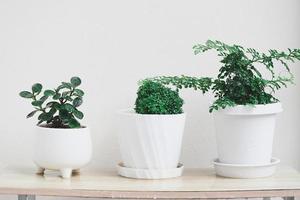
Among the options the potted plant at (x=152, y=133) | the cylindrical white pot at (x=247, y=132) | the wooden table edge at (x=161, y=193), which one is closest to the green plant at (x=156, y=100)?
the potted plant at (x=152, y=133)

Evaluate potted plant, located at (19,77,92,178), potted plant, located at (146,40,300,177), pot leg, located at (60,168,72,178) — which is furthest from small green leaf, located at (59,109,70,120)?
potted plant, located at (146,40,300,177)

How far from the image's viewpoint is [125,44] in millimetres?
1562

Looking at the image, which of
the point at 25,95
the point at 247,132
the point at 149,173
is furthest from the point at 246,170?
the point at 25,95

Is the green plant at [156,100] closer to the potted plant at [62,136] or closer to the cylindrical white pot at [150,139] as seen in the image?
the cylindrical white pot at [150,139]

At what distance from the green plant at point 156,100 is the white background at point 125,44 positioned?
8.2 inches

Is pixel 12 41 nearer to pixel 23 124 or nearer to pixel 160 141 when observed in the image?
pixel 23 124

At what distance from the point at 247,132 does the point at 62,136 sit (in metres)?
0.44

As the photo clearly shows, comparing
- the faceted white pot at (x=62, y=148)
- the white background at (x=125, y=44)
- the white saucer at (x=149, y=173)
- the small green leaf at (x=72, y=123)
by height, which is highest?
the white background at (x=125, y=44)

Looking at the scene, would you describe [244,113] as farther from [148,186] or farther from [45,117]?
[45,117]

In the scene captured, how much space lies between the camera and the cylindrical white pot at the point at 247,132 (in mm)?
1323

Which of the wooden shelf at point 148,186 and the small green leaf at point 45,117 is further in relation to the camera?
the small green leaf at point 45,117

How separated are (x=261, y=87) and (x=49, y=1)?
25.1 inches

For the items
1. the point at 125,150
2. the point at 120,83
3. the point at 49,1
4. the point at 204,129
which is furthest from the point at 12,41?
the point at 204,129

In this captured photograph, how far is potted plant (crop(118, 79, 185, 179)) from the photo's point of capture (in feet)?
4.33
